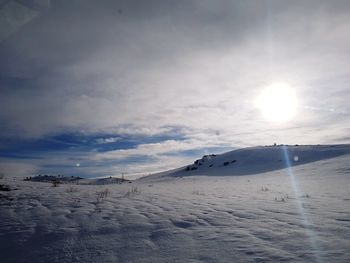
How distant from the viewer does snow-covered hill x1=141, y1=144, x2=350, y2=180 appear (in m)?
36.0

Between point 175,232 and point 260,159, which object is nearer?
point 175,232

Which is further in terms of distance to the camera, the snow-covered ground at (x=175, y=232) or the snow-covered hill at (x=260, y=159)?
the snow-covered hill at (x=260, y=159)

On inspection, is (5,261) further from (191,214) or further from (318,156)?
(318,156)

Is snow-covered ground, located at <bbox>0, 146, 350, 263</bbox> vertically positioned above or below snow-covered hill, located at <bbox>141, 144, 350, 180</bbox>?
below

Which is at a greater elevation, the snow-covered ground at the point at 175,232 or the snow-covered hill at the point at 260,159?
the snow-covered hill at the point at 260,159

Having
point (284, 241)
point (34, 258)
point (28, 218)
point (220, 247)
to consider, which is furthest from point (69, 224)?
point (284, 241)

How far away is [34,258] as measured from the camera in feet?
12.8

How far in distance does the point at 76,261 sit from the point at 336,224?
388 cm

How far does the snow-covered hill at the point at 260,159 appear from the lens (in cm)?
3597

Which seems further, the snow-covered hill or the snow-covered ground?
the snow-covered hill

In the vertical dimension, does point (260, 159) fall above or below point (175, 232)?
above

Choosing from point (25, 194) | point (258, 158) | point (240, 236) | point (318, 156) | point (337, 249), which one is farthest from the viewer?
point (258, 158)

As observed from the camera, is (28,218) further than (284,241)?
Yes

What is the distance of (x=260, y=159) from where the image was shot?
138 feet
